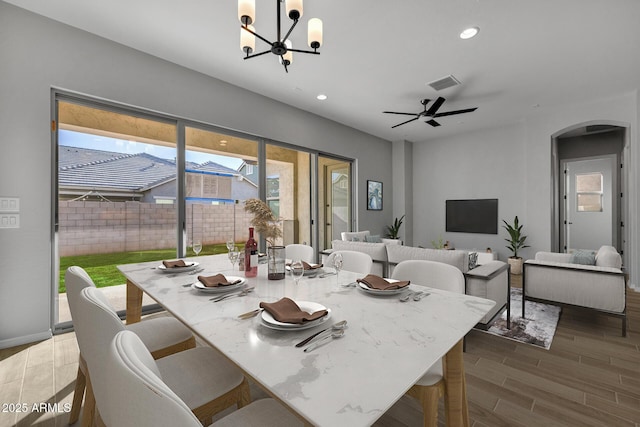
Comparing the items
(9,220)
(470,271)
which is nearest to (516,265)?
(470,271)

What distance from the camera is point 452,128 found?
5797 millimetres

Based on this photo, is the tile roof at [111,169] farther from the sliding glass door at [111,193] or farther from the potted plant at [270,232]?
the potted plant at [270,232]

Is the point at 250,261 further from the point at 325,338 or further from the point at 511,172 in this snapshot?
the point at 511,172

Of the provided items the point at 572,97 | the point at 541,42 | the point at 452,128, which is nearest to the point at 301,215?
the point at 452,128

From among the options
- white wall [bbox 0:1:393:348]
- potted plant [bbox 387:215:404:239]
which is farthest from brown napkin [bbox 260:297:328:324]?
potted plant [bbox 387:215:404:239]

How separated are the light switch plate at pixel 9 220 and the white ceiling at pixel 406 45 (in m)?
1.71

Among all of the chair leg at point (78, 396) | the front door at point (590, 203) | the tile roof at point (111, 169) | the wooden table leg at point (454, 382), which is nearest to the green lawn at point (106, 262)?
the tile roof at point (111, 169)

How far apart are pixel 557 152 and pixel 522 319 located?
4949 mm

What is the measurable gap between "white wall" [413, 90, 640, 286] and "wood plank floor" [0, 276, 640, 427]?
106 inches

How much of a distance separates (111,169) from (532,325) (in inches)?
176

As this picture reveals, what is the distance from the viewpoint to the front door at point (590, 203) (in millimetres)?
5543

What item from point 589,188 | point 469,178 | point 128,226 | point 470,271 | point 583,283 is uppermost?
point 469,178

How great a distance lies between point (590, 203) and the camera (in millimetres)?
5773

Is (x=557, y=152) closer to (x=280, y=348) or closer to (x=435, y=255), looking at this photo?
(x=435, y=255)
